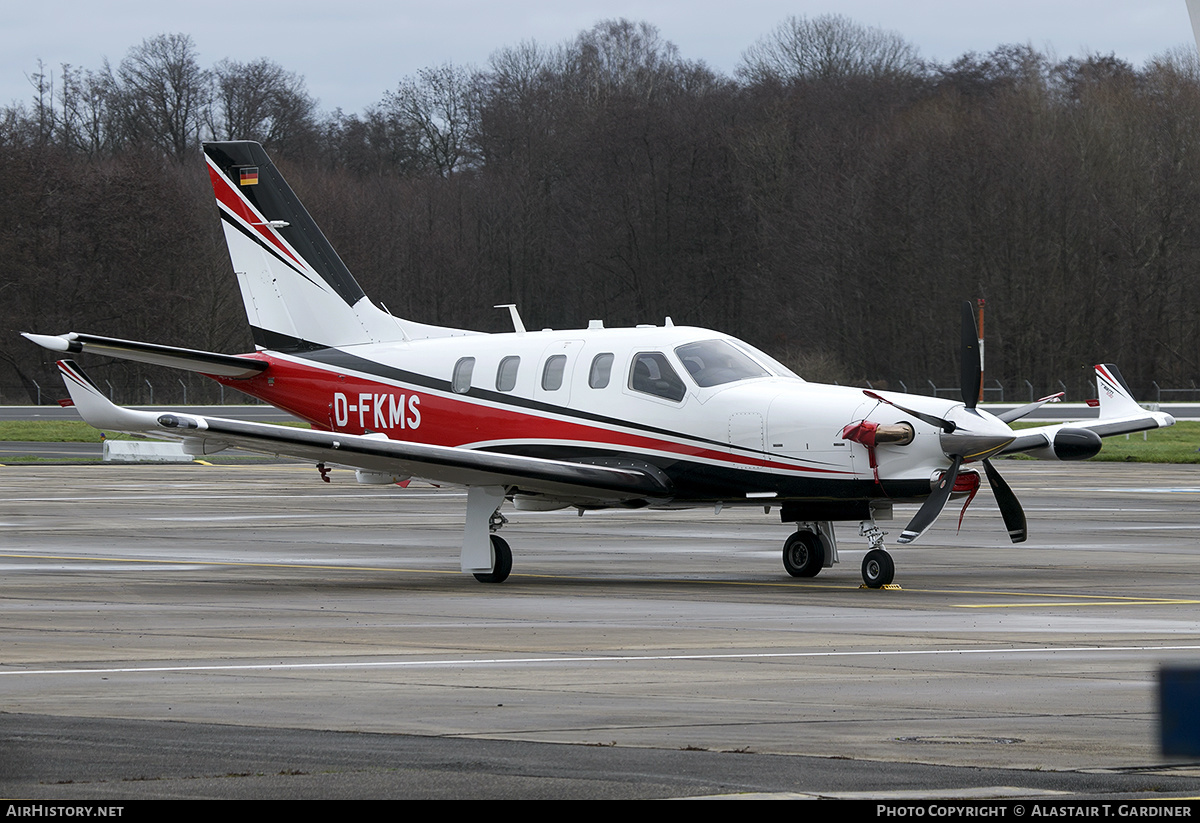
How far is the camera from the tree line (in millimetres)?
67938

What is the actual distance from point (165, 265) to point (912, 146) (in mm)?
33765

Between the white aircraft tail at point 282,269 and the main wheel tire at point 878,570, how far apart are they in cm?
676

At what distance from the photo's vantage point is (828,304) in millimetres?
73188

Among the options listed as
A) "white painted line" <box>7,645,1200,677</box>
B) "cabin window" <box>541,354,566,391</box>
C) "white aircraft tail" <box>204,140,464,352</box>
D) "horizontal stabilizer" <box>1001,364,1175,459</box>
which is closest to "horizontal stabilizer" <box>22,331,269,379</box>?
"white aircraft tail" <box>204,140,464,352</box>

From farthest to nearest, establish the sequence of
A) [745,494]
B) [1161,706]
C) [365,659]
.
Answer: [745,494], [365,659], [1161,706]

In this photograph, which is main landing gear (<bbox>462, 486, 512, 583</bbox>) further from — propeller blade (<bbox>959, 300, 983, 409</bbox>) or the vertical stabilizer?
the vertical stabilizer

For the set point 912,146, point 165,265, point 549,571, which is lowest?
point 549,571

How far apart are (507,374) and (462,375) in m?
0.63

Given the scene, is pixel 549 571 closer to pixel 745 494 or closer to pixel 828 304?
pixel 745 494

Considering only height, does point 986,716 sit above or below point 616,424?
below

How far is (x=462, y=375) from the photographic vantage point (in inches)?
727

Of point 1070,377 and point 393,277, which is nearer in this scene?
point 1070,377

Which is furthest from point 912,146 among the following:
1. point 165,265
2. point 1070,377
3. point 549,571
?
point 549,571

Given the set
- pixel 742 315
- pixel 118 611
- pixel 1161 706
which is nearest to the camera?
pixel 1161 706
